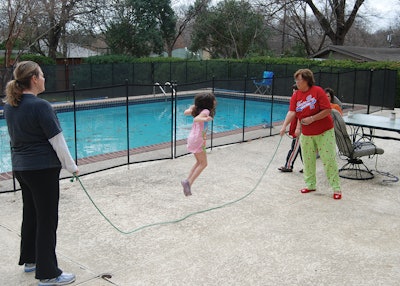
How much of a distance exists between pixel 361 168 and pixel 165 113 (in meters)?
10.9

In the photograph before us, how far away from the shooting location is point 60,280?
347cm

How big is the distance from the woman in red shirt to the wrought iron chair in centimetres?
79

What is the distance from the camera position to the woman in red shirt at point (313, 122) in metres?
5.45

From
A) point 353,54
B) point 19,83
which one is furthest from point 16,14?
point 353,54

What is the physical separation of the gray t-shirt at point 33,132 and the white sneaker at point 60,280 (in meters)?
0.89

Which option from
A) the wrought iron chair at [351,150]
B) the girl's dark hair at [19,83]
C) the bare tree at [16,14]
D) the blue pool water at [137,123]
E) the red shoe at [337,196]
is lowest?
the blue pool water at [137,123]

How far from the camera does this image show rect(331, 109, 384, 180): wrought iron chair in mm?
6367

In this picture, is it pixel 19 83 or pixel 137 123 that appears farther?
pixel 137 123

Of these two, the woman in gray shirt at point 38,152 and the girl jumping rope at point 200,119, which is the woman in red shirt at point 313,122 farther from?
the woman in gray shirt at point 38,152

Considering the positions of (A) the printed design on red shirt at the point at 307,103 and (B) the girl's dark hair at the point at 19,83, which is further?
(A) the printed design on red shirt at the point at 307,103

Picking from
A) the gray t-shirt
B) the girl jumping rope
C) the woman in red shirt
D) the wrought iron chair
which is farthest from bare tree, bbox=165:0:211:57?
the gray t-shirt

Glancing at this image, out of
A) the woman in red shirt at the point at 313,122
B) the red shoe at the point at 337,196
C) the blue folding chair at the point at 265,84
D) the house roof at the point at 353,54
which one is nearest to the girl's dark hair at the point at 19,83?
the woman in red shirt at the point at 313,122

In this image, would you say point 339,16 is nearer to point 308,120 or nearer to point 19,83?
point 308,120

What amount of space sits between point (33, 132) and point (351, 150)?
469cm
